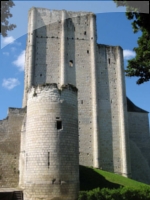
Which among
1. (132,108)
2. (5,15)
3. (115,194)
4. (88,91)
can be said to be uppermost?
(88,91)

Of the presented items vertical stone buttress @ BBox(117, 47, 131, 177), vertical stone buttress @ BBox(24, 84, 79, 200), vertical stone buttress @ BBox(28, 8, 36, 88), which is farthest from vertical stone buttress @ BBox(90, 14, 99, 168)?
vertical stone buttress @ BBox(24, 84, 79, 200)

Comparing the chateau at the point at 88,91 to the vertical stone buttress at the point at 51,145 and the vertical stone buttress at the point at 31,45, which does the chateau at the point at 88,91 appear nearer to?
the vertical stone buttress at the point at 31,45

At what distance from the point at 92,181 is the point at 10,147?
635 cm

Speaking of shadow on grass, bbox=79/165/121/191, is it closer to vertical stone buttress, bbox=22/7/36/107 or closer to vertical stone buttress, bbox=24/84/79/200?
vertical stone buttress, bbox=24/84/79/200

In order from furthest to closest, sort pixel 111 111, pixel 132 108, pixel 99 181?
1. pixel 132 108
2. pixel 111 111
3. pixel 99 181

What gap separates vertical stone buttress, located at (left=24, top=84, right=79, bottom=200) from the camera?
516 inches

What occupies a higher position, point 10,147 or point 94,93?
point 94,93

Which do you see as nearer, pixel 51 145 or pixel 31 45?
pixel 51 145

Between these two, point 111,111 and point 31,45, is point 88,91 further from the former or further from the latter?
point 31,45

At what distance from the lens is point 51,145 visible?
13.5m

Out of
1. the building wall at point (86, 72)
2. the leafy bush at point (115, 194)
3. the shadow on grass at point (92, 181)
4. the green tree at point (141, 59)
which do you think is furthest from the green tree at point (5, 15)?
the building wall at point (86, 72)

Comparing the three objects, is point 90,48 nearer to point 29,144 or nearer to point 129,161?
point 129,161

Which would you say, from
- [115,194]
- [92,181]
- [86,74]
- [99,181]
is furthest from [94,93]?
[115,194]

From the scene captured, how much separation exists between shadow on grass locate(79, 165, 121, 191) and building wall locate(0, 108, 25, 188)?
471cm
